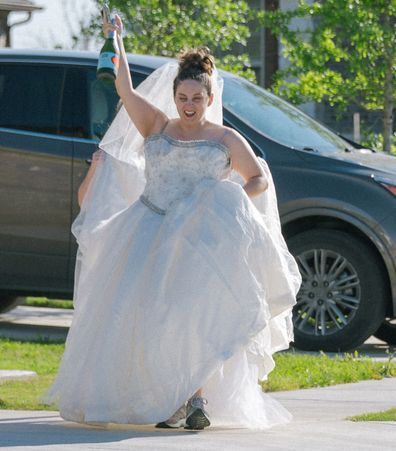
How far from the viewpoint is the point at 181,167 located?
6.96m

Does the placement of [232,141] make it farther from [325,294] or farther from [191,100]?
[325,294]

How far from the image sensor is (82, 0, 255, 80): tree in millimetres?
19281

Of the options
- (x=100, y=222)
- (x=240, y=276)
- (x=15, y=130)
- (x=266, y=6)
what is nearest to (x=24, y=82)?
(x=15, y=130)

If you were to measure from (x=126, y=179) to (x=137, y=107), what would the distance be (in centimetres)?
47

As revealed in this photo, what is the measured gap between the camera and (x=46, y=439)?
20.1 feet

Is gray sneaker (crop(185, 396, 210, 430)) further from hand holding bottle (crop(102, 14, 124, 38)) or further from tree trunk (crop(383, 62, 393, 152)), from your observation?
tree trunk (crop(383, 62, 393, 152))

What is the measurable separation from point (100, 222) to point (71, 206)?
3.21m

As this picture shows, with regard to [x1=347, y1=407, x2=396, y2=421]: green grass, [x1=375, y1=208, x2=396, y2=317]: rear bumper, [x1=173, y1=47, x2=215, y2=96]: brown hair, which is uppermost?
[x1=173, y1=47, x2=215, y2=96]: brown hair

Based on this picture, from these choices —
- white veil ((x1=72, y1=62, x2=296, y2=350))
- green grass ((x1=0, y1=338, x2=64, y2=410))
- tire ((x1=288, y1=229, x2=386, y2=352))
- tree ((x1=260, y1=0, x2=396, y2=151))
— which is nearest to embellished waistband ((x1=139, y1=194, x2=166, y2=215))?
white veil ((x1=72, y1=62, x2=296, y2=350))

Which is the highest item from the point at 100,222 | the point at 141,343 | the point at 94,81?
the point at 94,81

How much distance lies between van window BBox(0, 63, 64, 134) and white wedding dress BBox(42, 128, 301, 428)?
11.7ft

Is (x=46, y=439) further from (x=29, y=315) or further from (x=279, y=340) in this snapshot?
(x=29, y=315)

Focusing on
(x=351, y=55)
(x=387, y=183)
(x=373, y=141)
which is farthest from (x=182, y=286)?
(x=373, y=141)

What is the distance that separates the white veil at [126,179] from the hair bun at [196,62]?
11 centimetres
